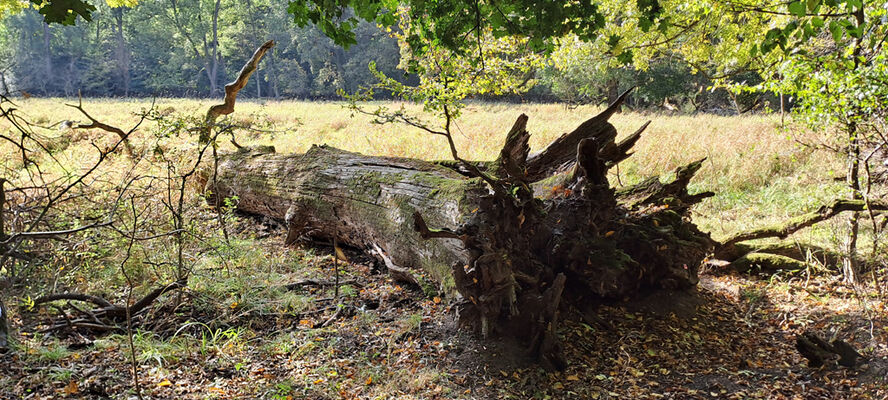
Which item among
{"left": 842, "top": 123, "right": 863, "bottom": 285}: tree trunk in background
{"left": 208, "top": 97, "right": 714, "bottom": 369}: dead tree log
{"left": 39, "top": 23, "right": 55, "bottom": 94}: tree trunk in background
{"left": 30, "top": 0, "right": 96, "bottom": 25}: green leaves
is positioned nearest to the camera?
{"left": 30, "top": 0, "right": 96, "bottom": 25}: green leaves

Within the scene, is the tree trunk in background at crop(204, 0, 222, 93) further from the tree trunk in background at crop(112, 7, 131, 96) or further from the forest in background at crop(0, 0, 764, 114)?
the tree trunk in background at crop(112, 7, 131, 96)

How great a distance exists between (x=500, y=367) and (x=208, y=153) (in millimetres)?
6955

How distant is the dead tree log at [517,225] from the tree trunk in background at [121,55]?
4355cm

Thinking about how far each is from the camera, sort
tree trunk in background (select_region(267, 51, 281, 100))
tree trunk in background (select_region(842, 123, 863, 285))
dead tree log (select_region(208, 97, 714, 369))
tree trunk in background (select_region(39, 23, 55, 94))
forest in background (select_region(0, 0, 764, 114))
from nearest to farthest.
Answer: dead tree log (select_region(208, 97, 714, 369)) < tree trunk in background (select_region(842, 123, 863, 285)) < forest in background (select_region(0, 0, 764, 114)) < tree trunk in background (select_region(39, 23, 55, 94)) < tree trunk in background (select_region(267, 51, 281, 100))

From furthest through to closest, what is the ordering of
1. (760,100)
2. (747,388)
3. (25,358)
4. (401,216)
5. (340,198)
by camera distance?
(760,100)
(340,198)
(401,216)
(747,388)
(25,358)

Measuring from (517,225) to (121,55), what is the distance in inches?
1883

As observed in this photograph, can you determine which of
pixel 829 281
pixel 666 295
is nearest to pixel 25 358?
pixel 666 295

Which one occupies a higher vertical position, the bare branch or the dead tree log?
the bare branch

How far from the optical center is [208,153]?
833 centimetres

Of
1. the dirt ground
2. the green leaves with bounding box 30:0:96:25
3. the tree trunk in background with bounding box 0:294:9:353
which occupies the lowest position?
the dirt ground

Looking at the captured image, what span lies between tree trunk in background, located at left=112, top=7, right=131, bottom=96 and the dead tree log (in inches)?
1715

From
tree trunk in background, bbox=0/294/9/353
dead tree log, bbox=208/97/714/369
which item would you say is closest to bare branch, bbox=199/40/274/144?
dead tree log, bbox=208/97/714/369

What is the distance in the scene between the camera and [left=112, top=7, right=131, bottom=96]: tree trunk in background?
4041cm

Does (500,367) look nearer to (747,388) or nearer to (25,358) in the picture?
(747,388)
